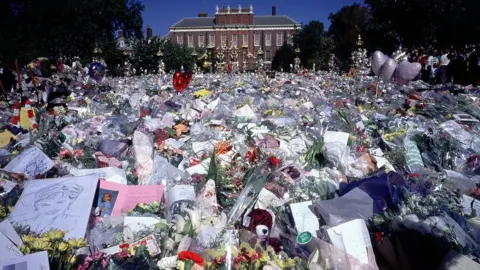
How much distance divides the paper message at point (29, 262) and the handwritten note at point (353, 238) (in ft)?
5.27

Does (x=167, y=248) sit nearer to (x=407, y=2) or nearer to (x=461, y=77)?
(x=461, y=77)

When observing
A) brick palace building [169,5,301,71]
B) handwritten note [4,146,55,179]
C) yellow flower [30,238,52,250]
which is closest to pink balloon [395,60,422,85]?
handwritten note [4,146,55,179]

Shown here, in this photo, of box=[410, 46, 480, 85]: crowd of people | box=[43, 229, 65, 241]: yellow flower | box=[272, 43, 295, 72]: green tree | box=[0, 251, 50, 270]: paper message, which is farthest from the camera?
box=[272, 43, 295, 72]: green tree

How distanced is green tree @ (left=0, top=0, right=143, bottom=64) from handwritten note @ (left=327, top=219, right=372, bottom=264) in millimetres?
16354

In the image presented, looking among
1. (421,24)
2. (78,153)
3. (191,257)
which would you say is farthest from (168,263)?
(421,24)

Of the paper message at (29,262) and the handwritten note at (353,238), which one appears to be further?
the handwritten note at (353,238)

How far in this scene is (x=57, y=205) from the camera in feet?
9.30

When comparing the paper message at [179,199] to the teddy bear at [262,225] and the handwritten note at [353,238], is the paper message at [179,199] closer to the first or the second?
the teddy bear at [262,225]

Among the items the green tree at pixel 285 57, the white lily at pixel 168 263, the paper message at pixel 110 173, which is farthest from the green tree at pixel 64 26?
the green tree at pixel 285 57

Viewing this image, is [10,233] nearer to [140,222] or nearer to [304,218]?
[140,222]

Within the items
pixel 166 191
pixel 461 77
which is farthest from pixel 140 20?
pixel 166 191

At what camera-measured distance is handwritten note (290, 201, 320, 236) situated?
270 cm

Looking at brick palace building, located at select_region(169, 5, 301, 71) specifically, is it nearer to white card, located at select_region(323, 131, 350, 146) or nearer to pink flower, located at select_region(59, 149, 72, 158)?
white card, located at select_region(323, 131, 350, 146)

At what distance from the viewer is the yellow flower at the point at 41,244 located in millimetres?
2138
